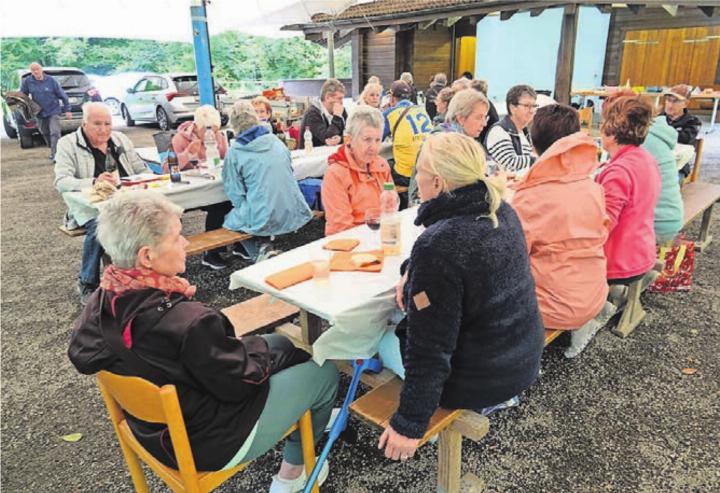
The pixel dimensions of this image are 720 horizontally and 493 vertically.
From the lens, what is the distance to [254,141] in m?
3.63

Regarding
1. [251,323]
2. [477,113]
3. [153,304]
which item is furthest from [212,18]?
[153,304]

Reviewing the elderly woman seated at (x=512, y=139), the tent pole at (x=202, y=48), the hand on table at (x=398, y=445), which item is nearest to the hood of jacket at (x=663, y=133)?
the elderly woman seated at (x=512, y=139)

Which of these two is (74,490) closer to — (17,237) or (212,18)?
(17,237)

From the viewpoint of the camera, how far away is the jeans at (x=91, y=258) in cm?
352

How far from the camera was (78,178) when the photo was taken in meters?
3.72

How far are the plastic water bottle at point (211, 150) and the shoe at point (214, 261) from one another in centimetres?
76

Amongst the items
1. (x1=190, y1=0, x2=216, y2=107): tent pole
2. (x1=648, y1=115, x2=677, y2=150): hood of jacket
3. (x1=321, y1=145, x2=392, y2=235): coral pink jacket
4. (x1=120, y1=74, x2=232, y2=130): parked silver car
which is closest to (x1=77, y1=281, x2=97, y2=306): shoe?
(x1=321, y1=145, x2=392, y2=235): coral pink jacket

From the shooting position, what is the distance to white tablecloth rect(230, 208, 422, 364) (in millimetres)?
1755

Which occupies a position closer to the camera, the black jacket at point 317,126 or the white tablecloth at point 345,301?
the white tablecloth at point 345,301

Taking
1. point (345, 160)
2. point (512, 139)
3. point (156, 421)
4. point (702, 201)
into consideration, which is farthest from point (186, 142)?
point (702, 201)

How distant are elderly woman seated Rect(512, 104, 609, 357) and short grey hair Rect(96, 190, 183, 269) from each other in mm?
1502

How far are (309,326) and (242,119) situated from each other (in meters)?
1.98

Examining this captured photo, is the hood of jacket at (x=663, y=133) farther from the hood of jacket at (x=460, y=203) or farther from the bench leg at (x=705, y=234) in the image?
the hood of jacket at (x=460, y=203)

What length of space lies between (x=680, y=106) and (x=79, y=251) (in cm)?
644
